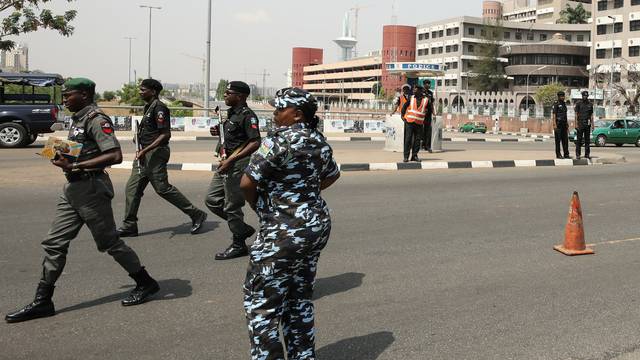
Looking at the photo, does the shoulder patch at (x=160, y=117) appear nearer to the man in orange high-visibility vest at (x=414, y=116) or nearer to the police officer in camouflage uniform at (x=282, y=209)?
the police officer in camouflage uniform at (x=282, y=209)

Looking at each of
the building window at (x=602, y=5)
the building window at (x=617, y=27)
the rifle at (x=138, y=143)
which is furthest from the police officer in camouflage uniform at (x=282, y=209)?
the building window at (x=602, y=5)

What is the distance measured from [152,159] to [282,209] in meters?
4.24

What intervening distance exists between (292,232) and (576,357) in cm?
202

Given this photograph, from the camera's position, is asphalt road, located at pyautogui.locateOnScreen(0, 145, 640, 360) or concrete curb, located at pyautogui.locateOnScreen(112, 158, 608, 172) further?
concrete curb, located at pyautogui.locateOnScreen(112, 158, 608, 172)

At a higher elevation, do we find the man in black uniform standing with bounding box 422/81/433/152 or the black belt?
the man in black uniform standing with bounding box 422/81/433/152

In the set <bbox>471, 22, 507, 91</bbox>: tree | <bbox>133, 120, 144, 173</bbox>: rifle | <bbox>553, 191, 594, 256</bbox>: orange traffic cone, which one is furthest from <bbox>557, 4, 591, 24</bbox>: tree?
<bbox>133, 120, 144, 173</bbox>: rifle

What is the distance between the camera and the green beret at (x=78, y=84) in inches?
175

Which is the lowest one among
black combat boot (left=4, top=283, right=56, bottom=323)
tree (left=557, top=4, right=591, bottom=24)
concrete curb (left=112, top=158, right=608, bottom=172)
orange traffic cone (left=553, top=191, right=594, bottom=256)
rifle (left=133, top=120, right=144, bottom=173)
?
black combat boot (left=4, top=283, right=56, bottom=323)

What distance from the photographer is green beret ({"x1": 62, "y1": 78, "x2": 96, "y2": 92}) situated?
4.43m

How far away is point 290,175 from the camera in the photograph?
3082 mm

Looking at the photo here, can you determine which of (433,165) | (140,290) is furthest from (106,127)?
(433,165)

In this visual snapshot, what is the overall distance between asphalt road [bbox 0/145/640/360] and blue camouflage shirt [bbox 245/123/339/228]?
1099 mm

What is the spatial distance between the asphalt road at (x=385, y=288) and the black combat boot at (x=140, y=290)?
8 centimetres

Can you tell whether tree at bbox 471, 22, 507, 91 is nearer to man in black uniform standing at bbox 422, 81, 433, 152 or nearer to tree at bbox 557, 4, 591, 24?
tree at bbox 557, 4, 591, 24
